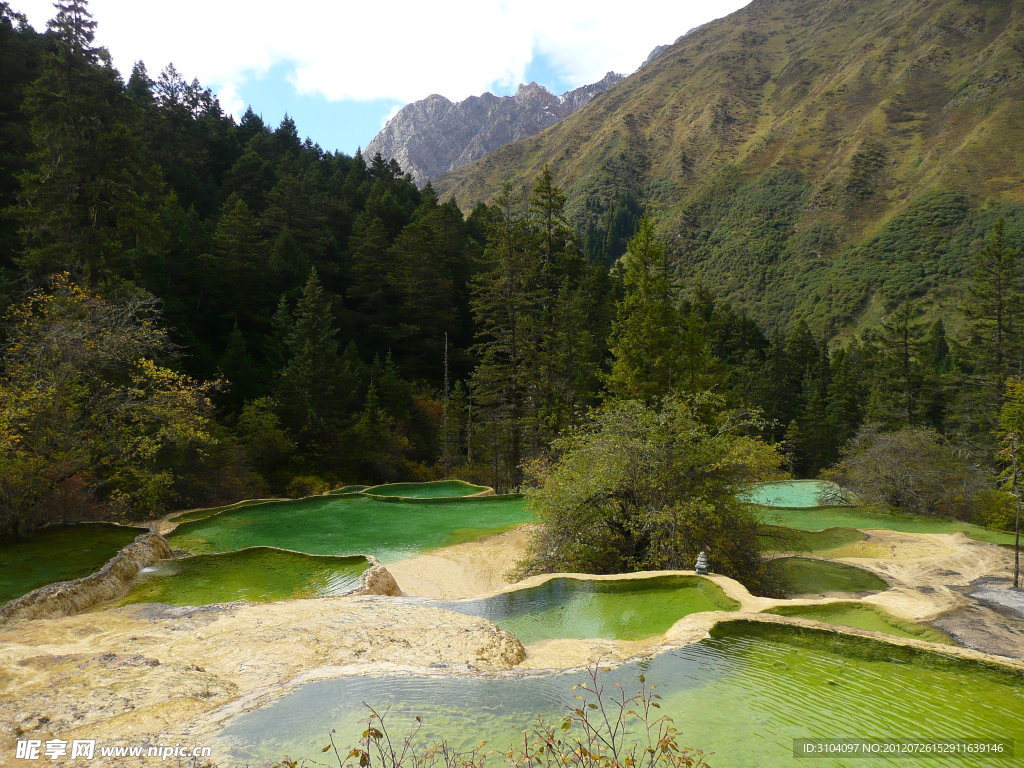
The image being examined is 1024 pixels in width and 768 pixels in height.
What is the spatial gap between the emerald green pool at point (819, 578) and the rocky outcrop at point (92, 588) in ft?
46.6

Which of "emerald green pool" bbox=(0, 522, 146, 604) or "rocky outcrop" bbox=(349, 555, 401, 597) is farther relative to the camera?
"rocky outcrop" bbox=(349, 555, 401, 597)

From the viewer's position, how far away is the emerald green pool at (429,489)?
976 inches

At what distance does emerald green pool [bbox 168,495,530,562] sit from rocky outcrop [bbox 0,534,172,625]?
228 cm

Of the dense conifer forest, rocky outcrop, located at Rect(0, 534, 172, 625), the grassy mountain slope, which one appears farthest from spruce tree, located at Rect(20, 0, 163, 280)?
the grassy mountain slope

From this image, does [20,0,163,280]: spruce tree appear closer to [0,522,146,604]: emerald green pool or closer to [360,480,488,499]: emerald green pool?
[0,522,146,604]: emerald green pool

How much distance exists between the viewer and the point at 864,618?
8.55 metres

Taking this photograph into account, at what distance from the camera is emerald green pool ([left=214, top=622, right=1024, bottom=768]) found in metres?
4.89

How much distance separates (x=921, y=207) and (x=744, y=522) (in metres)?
100

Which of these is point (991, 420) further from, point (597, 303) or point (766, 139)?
point (766, 139)

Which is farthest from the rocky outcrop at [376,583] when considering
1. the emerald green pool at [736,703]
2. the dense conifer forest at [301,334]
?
the dense conifer forest at [301,334]

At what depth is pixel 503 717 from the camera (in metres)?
5.32

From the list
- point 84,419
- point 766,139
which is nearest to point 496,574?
point 84,419

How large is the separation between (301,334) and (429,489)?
11353 mm

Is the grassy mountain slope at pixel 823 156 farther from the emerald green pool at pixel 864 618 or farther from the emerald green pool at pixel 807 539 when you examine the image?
the emerald green pool at pixel 864 618
